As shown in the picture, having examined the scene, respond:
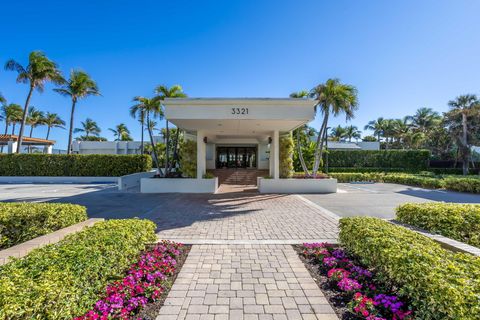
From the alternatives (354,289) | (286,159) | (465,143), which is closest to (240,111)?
(286,159)

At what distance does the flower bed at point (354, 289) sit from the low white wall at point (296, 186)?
8628 mm

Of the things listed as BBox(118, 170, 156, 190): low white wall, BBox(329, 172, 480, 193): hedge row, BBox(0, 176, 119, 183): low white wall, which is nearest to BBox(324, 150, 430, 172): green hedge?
BBox(329, 172, 480, 193): hedge row

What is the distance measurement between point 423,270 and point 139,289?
353cm

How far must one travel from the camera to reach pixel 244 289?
11.3ft

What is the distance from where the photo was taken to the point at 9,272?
237 centimetres

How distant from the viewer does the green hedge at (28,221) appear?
451cm

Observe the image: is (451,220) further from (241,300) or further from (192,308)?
(192,308)

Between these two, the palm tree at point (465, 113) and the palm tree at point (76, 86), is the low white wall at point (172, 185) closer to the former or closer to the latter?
the palm tree at point (76, 86)

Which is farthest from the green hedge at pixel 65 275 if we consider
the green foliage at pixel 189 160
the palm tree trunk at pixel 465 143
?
the palm tree trunk at pixel 465 143

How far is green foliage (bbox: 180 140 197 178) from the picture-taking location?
1463cm

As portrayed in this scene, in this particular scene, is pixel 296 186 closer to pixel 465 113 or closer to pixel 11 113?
pixel 465 113

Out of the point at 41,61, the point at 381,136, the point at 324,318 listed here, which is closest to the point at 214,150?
the point at 41,61

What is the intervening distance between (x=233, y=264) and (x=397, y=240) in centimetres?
276

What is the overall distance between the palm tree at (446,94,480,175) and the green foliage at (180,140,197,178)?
1208 inches
